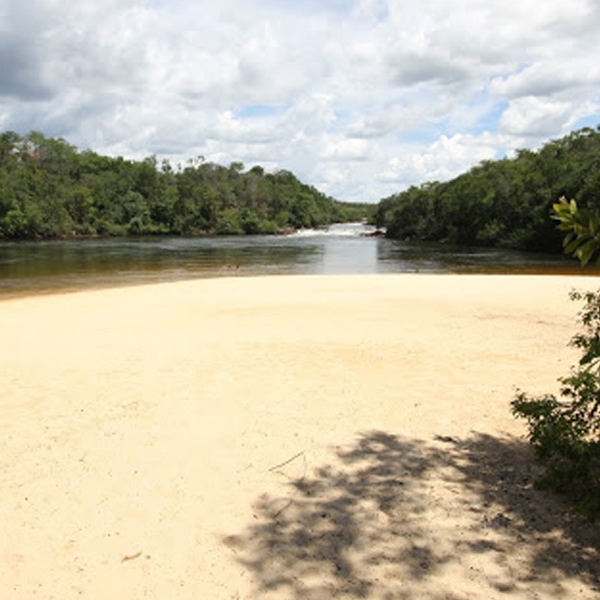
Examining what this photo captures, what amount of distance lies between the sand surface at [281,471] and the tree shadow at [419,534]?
15 millimetres

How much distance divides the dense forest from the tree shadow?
139 feet

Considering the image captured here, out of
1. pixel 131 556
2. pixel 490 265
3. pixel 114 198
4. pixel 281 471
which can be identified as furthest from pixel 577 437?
pixel 114 198

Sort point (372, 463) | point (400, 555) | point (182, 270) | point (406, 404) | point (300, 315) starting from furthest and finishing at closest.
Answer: point (182, 270), point (300, 315), point (406, 404), point (372, 463), point (400, 555)

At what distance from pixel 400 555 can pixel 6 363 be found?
761cm

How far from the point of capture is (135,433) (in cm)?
593

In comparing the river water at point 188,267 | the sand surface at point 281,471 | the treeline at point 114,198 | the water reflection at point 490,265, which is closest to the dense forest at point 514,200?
the water reflection at point 490,265

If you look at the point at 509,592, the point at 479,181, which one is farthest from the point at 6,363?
the point at 479,181

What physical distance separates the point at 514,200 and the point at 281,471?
61935 mm

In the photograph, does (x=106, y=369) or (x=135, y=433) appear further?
(x=106, y=369)

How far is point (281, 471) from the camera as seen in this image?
5.04m

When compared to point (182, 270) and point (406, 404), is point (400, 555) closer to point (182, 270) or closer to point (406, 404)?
point (406, 404)

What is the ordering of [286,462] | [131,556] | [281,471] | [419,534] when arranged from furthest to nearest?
[286,462] < [281,471] < [419,534] < [131,556]

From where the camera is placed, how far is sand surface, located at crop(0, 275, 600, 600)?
3625 mm

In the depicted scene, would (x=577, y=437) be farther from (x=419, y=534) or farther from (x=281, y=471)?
(x=281, y=471)
